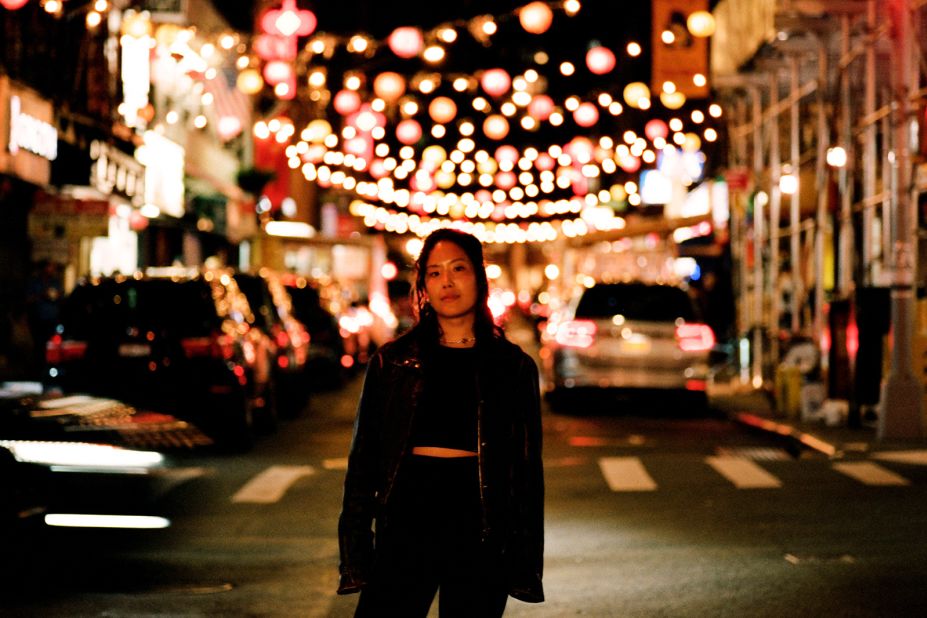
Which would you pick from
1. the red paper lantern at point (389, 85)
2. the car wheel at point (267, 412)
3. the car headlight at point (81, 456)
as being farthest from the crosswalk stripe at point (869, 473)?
the red paper lantern at point (389, 85)

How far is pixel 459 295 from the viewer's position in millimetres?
4805

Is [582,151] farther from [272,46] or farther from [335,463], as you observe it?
[335,463]

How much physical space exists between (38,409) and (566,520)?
409cm

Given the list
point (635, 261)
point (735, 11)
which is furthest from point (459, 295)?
point (635, 261)

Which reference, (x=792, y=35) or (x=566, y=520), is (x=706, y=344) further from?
(x=566, y=520)

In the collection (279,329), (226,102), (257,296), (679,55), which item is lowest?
(279,329)

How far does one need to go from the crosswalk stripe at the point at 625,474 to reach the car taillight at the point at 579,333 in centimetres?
519

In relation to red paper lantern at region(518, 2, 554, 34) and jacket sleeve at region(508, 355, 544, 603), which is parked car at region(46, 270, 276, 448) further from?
jacket sleeve at region(508, 355, 544, 603)

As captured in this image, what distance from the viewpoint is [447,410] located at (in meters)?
4.61

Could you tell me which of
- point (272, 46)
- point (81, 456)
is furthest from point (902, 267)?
point (272, 46)

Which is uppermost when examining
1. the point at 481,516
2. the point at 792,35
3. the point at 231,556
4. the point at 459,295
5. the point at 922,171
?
the point at 792,35

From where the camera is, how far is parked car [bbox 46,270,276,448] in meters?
15.1

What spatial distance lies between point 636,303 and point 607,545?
1103cm

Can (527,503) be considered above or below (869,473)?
above
